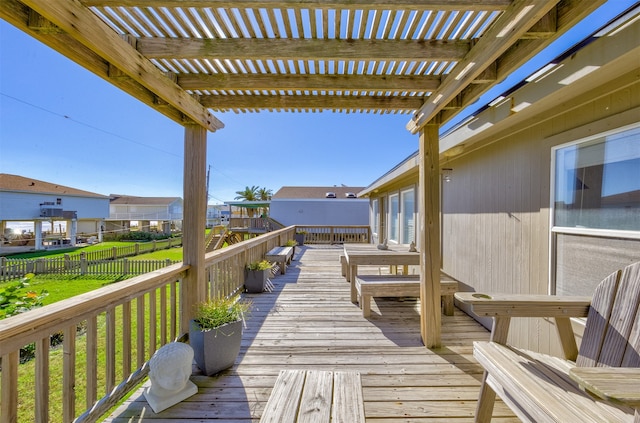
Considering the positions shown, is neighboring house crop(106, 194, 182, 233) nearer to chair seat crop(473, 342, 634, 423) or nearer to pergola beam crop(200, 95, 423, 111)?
pergola beam crop(200, 95, 423, 111)

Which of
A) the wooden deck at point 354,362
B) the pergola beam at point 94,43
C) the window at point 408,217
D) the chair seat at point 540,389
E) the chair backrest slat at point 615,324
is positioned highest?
the pergola beam at point 94,43

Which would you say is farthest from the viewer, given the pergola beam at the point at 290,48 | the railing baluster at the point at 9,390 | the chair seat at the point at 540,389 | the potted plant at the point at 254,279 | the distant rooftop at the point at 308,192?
the distant rooftop at the point at 308,192

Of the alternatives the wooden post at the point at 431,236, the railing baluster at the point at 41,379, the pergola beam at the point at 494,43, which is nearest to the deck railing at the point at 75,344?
the railing baluster at the point at 41,379

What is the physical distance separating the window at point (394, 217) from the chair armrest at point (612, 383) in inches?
223

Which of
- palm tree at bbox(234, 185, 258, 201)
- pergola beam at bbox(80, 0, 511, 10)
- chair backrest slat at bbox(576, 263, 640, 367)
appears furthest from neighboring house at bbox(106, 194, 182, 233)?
chair backrest slat at bbox(576, 263, 640, 367)

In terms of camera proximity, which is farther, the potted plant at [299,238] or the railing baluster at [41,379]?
the potted plant at [299,238]

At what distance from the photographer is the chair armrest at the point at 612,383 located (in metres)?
0.82

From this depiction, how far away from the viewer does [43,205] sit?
18359 millimetres

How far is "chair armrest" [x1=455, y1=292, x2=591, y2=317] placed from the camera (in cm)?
162

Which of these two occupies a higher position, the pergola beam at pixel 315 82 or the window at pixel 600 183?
the pergola beam at pixel 315 82

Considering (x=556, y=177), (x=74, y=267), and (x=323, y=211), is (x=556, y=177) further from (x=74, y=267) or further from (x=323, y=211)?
(x=74, y=267)

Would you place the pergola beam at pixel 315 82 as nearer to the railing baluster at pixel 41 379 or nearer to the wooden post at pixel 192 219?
the wooden post at pixel 192 219

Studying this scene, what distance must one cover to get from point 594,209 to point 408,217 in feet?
12.6

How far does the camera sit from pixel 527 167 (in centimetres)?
256
